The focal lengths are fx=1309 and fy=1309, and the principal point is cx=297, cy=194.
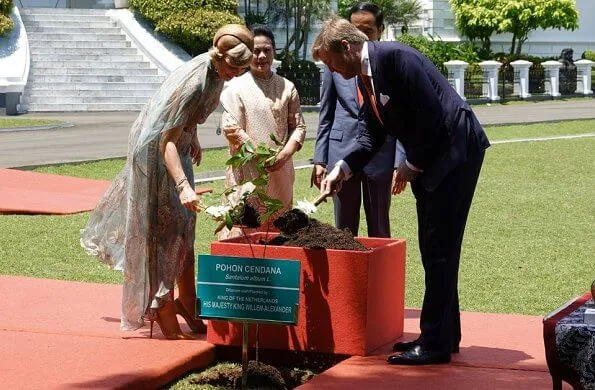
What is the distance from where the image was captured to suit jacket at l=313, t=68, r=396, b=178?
7.98m

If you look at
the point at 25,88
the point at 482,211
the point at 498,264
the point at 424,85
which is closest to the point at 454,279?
the point at 424,85

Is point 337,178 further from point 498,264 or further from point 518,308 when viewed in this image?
point 498,264

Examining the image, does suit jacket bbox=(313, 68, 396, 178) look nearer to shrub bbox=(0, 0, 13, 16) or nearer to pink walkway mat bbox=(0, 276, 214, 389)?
pink walkway mat bbox=(0, 276, 214, 389)

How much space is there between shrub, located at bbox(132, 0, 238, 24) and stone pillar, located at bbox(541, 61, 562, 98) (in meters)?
12.1

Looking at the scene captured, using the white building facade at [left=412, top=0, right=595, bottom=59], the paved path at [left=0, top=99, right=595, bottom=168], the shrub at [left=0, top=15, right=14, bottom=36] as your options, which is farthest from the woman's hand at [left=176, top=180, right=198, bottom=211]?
the white building facade at [left=412, top=0, right=595, bottom=59]

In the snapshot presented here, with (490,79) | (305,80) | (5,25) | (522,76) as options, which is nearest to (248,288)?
(5,25)

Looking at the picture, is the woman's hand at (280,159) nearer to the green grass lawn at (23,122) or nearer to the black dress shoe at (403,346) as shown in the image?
the black dress shoe at (403,346)

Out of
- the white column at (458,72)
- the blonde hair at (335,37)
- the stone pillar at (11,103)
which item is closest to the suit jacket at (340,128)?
the blonde hair at (335,37)

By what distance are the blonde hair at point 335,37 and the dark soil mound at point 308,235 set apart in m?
1.01

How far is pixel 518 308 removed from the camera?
850 cm

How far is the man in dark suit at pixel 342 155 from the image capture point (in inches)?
314

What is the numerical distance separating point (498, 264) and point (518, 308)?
5.95 feet

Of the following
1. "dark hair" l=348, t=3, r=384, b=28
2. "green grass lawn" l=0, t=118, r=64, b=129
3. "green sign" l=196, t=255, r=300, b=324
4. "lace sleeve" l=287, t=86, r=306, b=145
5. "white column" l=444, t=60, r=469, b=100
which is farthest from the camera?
"white column" l=444, t=60, r=469, b=100

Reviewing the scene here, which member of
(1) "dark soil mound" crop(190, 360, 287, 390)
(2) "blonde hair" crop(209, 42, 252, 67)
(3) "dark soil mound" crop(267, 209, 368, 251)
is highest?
(2) "blonde hair" crop(209, 42, 252, 67)
